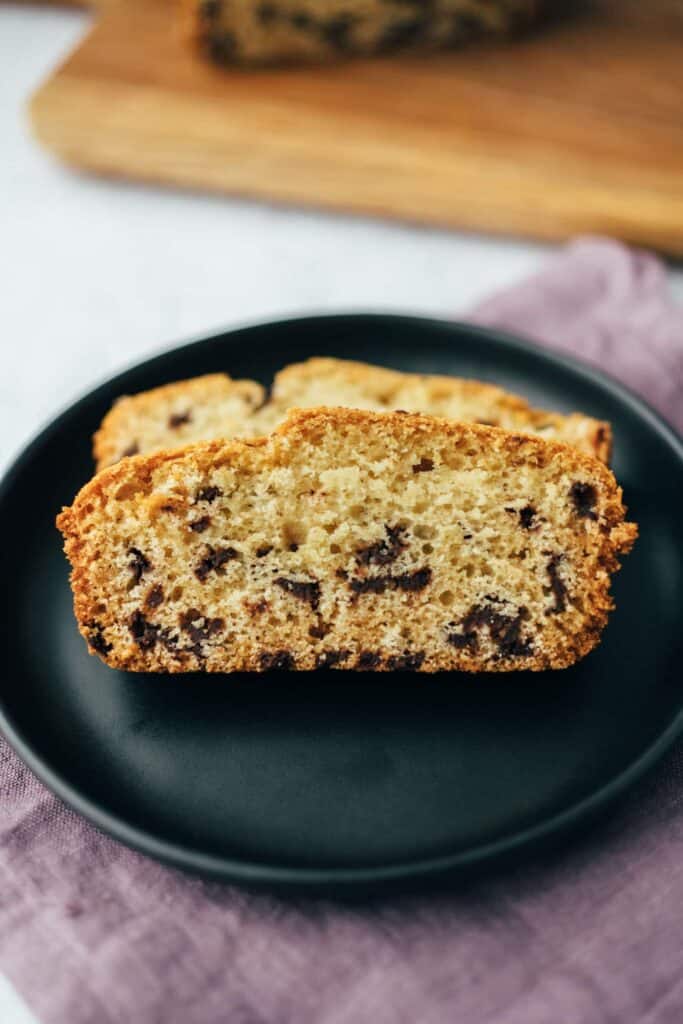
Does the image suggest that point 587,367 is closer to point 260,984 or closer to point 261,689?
point 261,689

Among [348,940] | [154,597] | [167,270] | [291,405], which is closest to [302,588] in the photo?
[154,597]

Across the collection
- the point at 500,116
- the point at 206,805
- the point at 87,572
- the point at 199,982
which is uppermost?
the point at 500,116

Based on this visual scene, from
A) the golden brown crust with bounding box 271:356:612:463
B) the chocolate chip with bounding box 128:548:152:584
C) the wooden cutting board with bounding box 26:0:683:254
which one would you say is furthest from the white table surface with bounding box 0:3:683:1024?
the chocolate chip with bounding box 128:548:152:584

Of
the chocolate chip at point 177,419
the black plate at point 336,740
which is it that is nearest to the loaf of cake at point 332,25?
the chocolate chip at point 177,419

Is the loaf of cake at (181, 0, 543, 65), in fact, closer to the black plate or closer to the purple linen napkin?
the black plate

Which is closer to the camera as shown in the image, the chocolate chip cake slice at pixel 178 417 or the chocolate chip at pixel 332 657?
the chocolate chip at pixel 332 657

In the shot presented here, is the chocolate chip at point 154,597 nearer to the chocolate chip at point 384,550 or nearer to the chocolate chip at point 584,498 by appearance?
the chocolate chip at point 384,550

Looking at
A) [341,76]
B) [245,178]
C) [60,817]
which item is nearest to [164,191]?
[245,178]
